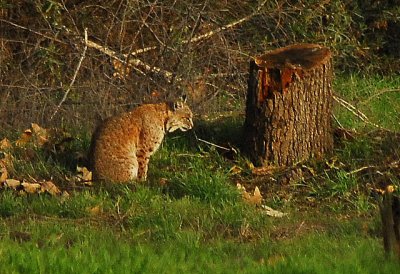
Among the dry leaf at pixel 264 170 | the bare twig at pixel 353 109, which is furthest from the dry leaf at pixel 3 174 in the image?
the bare twig at pixel 353 109

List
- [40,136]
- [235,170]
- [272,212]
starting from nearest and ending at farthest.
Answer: [272,212], [235,170], [40,136]

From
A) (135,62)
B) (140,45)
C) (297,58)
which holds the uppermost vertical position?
(140,45)

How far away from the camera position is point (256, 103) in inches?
426

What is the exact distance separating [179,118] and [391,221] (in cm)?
480

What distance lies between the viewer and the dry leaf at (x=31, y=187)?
9.93 m

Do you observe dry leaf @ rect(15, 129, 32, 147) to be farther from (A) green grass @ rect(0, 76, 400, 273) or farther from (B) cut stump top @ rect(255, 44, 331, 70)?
(B) cut stump top @ rect(255, 44, 331, 70)

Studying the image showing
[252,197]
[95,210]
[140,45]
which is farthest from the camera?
[140,45]

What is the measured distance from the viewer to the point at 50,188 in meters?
9.98

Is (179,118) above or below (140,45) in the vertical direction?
below

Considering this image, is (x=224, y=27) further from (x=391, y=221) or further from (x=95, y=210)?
(x=391, y=221)

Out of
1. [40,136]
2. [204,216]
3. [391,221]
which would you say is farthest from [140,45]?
[391,221]

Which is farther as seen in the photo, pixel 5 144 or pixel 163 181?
pixel 5 144

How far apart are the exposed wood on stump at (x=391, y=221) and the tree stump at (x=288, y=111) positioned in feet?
12.9

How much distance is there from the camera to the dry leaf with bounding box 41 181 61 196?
9.89 meters
